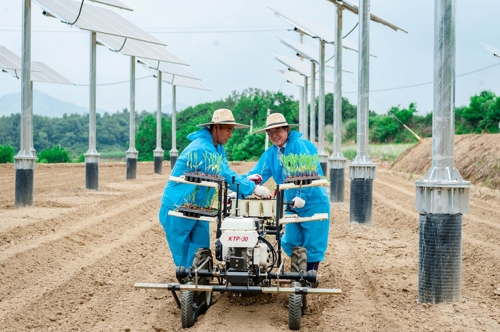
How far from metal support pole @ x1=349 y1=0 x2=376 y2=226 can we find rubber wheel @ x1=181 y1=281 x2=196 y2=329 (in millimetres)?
Answer: 7326

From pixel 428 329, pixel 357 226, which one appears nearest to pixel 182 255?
pixel 428 329

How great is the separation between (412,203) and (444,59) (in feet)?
38.6

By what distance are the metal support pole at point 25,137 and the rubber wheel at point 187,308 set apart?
9.53m

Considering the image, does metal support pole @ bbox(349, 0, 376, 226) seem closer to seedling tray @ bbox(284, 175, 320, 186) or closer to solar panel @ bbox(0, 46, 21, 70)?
seedling tray @ bbox(284, 175, 320, 186)

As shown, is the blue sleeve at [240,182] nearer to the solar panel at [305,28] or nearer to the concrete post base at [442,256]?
the concrete post base at [442,256]

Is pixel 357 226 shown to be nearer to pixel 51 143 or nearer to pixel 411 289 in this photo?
pixel 411 289

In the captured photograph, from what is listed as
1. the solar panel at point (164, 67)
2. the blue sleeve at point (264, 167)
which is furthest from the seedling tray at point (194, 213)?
the solar panel at point (164, 67)

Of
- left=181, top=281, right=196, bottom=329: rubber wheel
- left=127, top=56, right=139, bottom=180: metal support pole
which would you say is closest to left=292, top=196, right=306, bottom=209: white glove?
left=181, top=281, right=196, bottom=329: rubber wheel

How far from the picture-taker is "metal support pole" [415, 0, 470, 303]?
20.0 feet

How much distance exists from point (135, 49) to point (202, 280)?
18501 mm

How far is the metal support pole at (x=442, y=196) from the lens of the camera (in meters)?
6.11

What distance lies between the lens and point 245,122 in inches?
2203

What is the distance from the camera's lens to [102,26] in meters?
18.2

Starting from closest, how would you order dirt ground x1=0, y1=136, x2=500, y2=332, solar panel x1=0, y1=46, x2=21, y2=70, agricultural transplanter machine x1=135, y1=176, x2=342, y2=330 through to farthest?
agricultural transplanter machine x1=135, y1=176, x2=342, y2=330
dirt ground x1=0, y1=136, x2=500, y2=332
solar panel x1=0, y1=46, x2=21, y2=70
